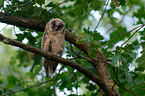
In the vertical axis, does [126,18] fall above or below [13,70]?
above

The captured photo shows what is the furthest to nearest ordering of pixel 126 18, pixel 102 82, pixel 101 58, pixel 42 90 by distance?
pixel 126 18 → pixel 42 90 → pixel 101 58 → pixel 102 82

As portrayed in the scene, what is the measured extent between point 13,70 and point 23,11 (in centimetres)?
435

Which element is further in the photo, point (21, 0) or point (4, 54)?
point (4, 54)

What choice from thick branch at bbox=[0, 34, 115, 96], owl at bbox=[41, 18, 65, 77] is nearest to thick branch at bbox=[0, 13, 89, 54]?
owl at bbox=[41, 18, 65, 77]

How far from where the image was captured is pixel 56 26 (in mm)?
4066

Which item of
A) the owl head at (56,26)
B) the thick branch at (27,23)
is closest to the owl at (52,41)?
the owl head at (56,26)

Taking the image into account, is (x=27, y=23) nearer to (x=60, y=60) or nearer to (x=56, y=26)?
(x=56, y=26)

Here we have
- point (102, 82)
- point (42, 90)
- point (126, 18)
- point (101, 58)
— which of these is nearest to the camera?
point (102, 82)

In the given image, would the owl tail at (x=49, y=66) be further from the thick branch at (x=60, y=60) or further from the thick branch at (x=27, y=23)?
the thick branch at (x=60, y=60)

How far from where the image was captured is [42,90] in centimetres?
420

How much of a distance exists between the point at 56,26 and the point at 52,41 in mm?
378

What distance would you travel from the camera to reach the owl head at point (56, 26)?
403 cm

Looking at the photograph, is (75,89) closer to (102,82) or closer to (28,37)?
(102,82)

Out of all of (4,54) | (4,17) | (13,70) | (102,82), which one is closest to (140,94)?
(102,82)
